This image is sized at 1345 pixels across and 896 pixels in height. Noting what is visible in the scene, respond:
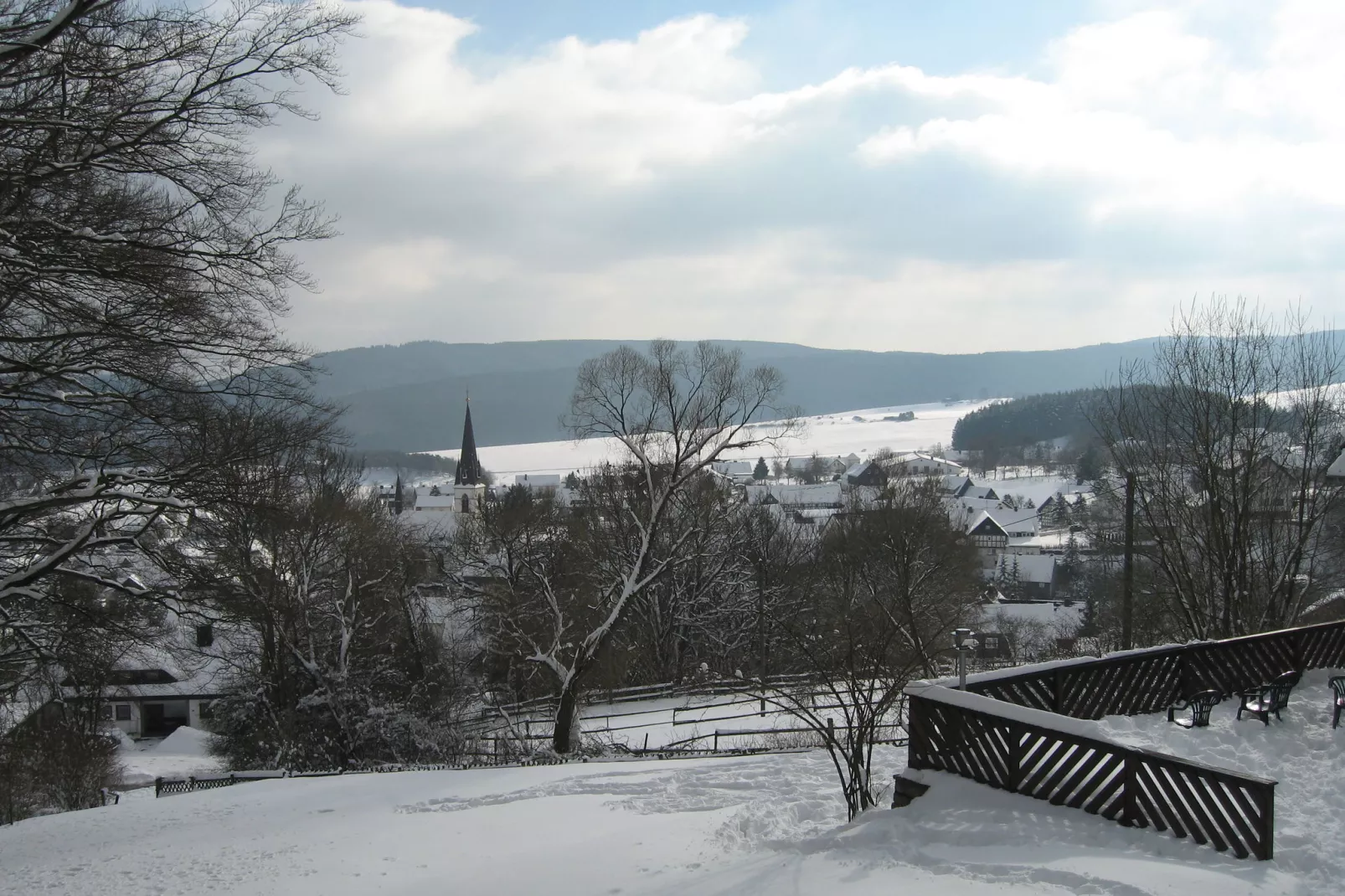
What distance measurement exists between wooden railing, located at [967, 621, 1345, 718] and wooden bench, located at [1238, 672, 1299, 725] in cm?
51

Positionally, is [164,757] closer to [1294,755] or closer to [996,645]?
[996,645]

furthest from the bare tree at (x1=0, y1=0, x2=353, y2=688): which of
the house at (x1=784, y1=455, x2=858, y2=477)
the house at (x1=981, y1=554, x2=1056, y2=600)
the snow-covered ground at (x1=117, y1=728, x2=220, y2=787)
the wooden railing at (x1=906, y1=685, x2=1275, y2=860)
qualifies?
the house at (x1=784, y1=455, x2=858, y2=477)

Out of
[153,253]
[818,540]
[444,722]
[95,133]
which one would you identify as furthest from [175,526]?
[818,540]

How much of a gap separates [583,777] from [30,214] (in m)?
9.21

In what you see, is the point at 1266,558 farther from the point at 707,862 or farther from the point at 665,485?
the point at 707,862

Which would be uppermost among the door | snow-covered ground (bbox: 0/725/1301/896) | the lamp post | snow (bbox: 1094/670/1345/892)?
the lamp post

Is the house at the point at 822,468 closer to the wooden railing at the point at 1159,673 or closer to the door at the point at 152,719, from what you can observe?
the door at the point at 152,719

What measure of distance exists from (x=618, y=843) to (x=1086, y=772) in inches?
168

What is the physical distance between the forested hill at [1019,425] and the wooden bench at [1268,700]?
152824 mm

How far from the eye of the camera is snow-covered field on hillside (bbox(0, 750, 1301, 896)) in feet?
20.9

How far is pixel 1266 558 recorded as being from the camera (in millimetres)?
17312

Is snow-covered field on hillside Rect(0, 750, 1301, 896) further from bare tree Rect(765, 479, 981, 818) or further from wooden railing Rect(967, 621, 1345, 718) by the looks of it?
bare tree Rect(765, 479, 981, 818)

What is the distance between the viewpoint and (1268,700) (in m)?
10.1

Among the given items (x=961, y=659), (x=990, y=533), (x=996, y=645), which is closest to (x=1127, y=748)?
(x=961, y=659)
